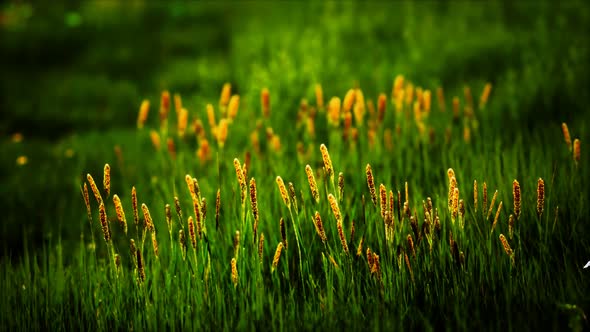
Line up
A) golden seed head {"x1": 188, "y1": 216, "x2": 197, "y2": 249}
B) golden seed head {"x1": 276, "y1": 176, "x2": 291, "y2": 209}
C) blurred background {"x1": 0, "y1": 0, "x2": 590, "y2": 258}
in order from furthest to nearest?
1. blurred background {"x1": 0, "y1": 0, "x2": 590, "y2": 258}
2. golden seed head {"x1": 188, "y1": 216, "x2": 197, "y2": 249}
3. golden seed head {"x1": 276, "y1": 176, "x2": 291, "y2": 209}

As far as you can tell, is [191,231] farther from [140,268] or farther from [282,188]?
[282,188]

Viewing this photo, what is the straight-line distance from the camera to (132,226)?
10.8 feet

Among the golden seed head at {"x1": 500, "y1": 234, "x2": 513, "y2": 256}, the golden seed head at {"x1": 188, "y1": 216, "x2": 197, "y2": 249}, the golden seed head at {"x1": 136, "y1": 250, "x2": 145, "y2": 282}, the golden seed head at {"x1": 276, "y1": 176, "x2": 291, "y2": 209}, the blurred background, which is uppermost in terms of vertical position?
the blurred background

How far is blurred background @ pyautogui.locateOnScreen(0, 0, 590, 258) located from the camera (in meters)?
3.79

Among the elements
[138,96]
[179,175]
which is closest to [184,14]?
[138,96]

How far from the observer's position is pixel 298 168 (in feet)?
10.4

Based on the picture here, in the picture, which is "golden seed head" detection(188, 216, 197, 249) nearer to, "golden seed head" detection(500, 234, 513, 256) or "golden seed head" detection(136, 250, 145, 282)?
"golden seed head" detection(136, 250, 145, 282)

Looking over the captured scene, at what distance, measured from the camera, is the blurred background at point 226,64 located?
3795 millimetres

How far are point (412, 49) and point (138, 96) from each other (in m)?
3.04

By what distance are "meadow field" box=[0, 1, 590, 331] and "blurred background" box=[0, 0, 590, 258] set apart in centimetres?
3

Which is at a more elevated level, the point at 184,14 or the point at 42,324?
the point at 184,14

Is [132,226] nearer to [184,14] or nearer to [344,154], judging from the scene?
[344,154]

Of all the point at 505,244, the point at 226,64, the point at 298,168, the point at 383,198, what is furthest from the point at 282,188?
the point at 226,64

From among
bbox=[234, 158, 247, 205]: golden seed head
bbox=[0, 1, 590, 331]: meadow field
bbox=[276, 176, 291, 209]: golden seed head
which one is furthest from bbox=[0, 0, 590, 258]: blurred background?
bbox=[276, 176, 291, 209]: golden seed head
